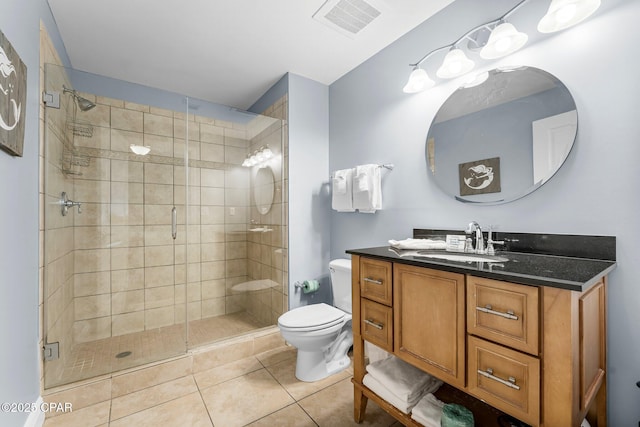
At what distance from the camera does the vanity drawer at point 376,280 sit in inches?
50.3

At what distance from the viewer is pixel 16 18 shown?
121cm

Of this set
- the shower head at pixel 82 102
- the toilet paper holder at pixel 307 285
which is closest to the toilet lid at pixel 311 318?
the toilet paper holder at pixel 307 285

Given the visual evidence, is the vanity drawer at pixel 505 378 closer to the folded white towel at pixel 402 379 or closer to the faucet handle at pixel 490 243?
the folded white towel at pixel 402 379

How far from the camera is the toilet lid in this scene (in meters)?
1.75

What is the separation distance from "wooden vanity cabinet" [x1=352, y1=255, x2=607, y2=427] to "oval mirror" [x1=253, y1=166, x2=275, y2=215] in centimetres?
152

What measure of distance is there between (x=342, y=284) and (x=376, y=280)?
32.7 inches

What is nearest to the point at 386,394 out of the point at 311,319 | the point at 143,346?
the point at 311,319

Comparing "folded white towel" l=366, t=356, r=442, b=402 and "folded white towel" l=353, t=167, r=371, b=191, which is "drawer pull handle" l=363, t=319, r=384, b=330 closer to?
"folded white towel" l=366, t=356, r=442, b=402

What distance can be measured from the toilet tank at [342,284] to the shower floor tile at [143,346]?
A: 800mm

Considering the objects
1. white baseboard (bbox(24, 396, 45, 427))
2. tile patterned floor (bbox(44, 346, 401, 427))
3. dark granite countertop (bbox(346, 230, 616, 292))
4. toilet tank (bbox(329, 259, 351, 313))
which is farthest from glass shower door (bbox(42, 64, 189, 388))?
dark granite countertop (bbox(346, 230, 616, 292))

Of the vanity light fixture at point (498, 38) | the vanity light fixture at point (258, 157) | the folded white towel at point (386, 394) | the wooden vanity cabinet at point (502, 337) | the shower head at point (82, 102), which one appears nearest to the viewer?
the wooden vanity cabinet at point (502, 337)

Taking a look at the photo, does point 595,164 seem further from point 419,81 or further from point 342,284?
point 342,284

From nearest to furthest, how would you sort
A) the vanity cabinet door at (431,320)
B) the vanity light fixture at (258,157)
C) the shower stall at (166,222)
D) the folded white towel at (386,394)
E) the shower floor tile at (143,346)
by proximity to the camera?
the vanity cabinet door at (431,320)
the folded white towel at (386,394)
the shower floor tile at (143,346)
the shower stall at (166,222)
the vanity light fixture at (258,157)

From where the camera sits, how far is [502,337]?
0.90 metres
